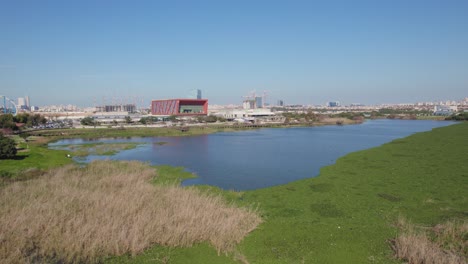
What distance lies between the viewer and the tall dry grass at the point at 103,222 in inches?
237

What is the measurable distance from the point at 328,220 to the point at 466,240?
2.81 m

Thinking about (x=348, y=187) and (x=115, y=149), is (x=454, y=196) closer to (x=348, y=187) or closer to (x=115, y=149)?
(x=348, y=187)

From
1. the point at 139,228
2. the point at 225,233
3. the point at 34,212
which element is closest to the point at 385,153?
the point at 225,233

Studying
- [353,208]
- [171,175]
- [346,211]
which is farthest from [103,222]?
[171,175]

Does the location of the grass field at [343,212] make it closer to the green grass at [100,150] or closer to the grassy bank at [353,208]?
the grassy bank at [353,208]

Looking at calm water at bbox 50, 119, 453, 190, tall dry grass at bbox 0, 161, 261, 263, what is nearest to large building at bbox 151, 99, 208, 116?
calm water at bbox 50, 119, 453, 190

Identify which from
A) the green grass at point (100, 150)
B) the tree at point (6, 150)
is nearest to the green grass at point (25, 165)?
the tree at point (6, 150)

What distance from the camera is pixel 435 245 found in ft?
19.8

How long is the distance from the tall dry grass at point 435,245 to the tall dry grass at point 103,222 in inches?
124

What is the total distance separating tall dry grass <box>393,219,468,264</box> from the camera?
546 cm

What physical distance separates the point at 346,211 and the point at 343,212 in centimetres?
12

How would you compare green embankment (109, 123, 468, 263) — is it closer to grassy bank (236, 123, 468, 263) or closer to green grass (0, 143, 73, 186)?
grassy bank (236, 123, 468, 263)

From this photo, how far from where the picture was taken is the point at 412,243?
5.98m

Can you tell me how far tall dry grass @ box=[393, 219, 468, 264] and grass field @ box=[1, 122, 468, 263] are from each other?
0.64 ft
